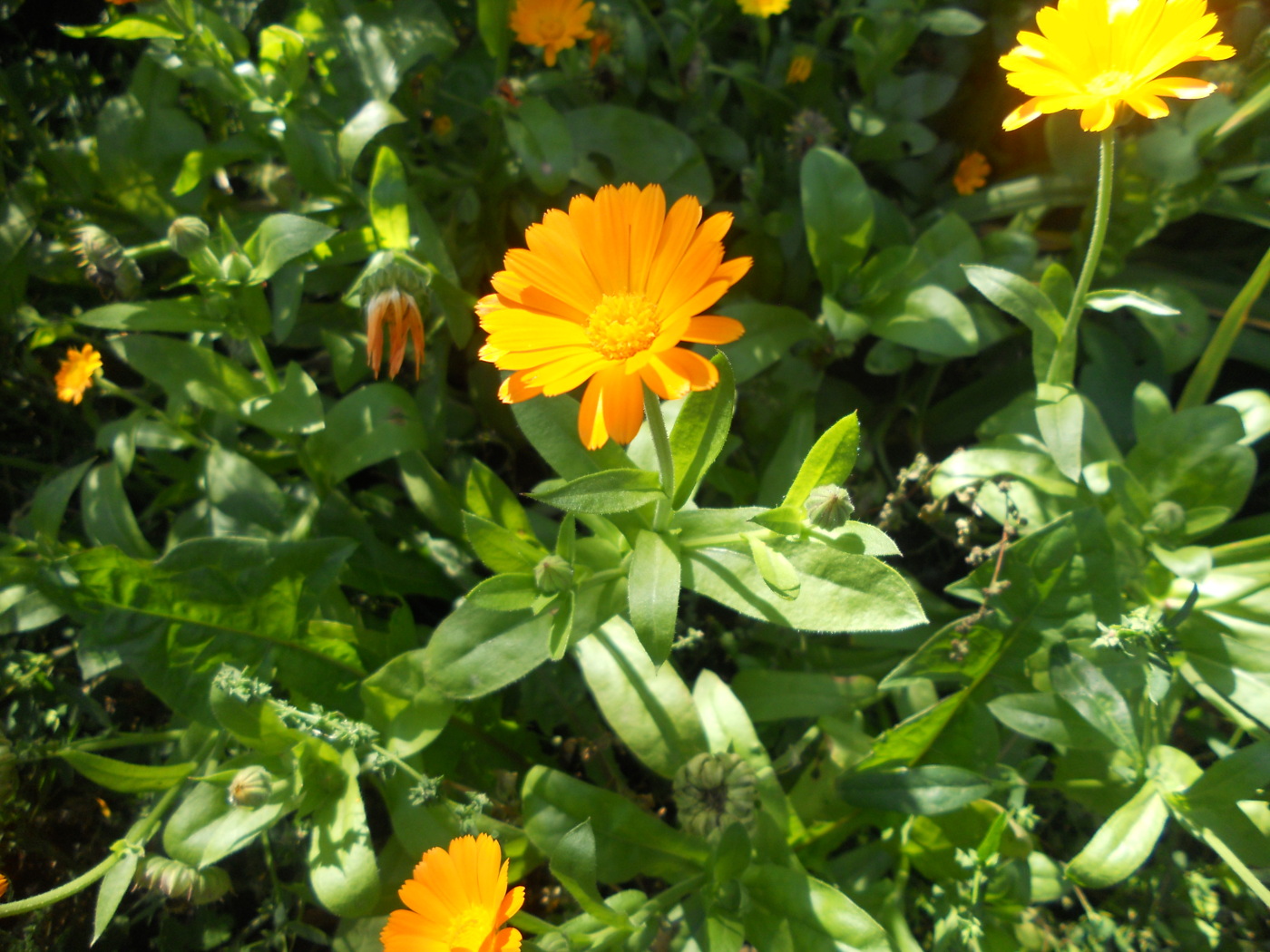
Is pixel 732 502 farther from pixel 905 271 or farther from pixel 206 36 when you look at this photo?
pixel 206 36

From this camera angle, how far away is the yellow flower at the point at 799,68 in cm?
199

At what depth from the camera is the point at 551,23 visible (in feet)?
6.08

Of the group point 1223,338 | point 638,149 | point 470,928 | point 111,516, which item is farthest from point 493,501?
point 1223,338

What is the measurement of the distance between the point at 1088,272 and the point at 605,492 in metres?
0.86

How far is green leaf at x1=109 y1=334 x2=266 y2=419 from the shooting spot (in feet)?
5.37

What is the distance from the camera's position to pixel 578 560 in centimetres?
140

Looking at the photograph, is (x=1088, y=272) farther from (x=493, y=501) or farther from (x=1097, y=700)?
(x=493, y=501)

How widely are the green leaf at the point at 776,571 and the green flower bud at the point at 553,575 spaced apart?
28cm

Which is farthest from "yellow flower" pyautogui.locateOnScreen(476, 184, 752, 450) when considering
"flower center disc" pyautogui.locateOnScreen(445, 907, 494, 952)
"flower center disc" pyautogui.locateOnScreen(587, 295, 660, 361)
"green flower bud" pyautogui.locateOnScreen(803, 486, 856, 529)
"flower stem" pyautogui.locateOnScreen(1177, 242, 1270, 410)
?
"flower stem" pyautogui.locateOnScreen(1177, 242, 1270, 410)

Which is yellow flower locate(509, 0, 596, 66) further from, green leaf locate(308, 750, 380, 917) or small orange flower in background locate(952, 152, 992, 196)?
green leaf locate(308, 750, 380, 917)

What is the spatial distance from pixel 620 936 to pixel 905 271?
1.45m

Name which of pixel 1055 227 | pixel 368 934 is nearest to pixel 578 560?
pixel 368 934

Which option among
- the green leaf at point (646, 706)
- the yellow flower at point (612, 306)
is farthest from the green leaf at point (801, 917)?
the yellow flower at point (612, 306)

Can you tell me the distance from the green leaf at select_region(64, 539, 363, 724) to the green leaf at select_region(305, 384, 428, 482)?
0.65ft
